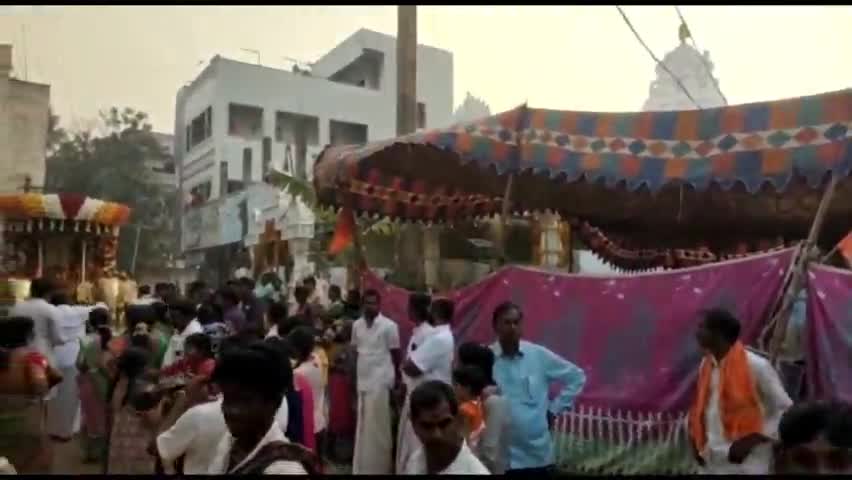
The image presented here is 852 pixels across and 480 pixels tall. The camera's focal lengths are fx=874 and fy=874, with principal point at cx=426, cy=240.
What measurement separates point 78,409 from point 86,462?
0.66 metres

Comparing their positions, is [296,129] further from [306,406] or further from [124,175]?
[306,406]

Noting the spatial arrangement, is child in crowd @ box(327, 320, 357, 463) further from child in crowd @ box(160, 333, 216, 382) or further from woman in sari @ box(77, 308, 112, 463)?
child in crowd @ box(160, 333, 216, 382)

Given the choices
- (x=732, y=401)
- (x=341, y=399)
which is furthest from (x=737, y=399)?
(x=341, y=399)

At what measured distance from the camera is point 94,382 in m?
8.06

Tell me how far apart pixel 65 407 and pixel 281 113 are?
91.3ft

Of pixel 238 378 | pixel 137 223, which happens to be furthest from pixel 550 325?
pixel 137 223

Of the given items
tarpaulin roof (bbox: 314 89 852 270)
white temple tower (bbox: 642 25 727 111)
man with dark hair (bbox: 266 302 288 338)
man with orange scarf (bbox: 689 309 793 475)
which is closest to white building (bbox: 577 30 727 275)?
white temple tower (bbox: 642 25 727 111)

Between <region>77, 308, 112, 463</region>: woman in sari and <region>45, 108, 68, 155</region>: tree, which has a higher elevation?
<region>45, 108, 68, 155</region>: tree

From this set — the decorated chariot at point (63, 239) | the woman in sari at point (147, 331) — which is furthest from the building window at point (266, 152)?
the woman in sari at point (147, 331)

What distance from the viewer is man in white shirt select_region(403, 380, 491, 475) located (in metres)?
2.98

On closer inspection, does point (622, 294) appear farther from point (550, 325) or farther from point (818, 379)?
point (818, 379)

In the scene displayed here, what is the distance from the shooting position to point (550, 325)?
6.87 metres

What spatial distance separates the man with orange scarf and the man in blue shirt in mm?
901

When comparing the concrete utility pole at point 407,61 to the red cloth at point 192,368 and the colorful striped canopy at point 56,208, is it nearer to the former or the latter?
the red cloth at point 192,368
